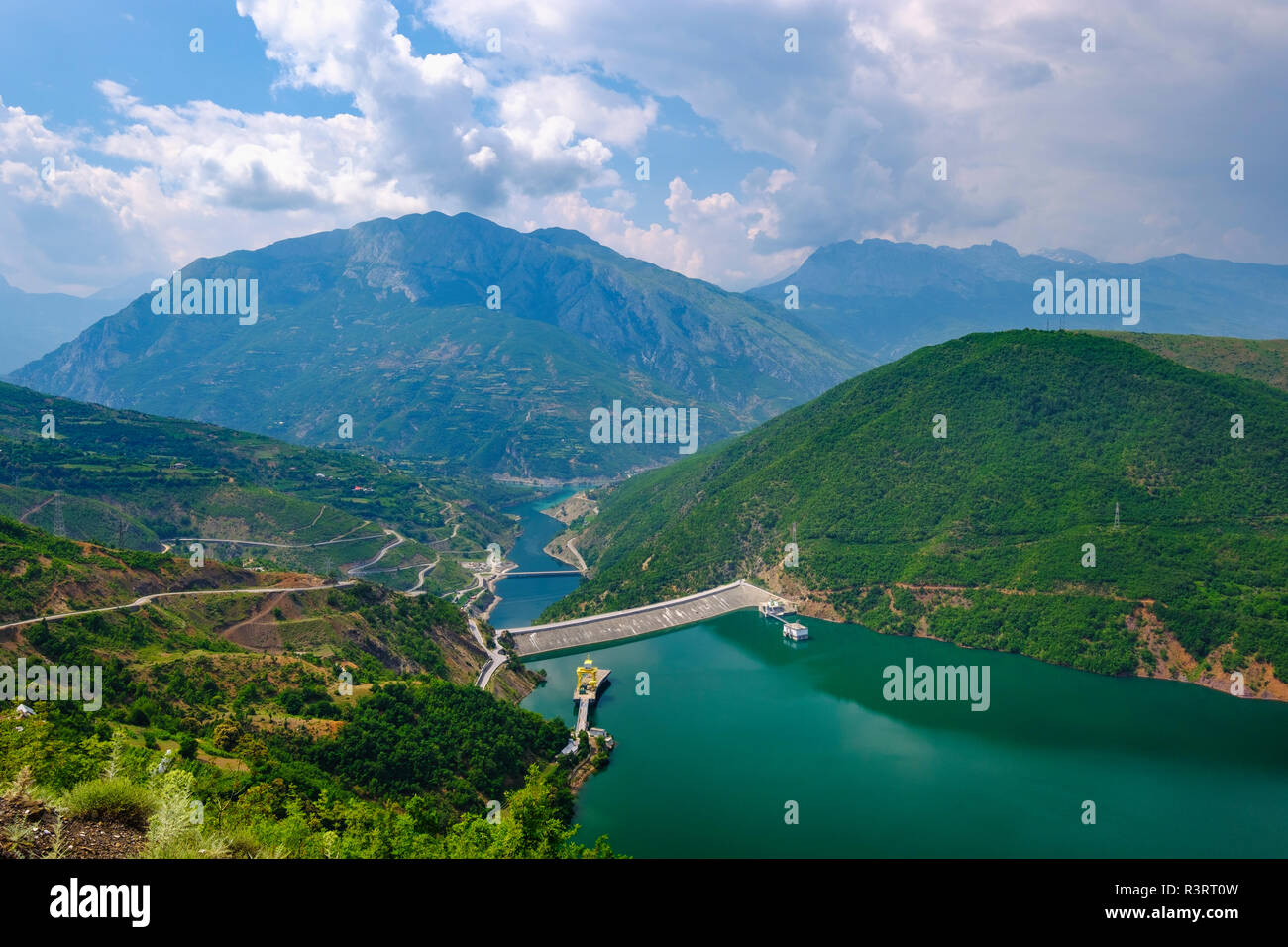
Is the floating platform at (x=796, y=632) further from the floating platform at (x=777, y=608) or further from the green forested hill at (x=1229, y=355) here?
the green forested hill at (x=1229, y=355)

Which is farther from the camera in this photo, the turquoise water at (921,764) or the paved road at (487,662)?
the paved road at (487,662)

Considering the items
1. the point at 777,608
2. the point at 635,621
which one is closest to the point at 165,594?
the point at 635,621

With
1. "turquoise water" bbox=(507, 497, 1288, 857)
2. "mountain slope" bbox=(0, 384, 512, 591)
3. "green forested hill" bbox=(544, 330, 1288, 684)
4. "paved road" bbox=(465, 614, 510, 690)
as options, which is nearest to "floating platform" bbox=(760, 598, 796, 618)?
"green forested hill" bbox=(544, 330, 1288, 684)

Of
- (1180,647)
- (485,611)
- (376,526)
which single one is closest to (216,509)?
(376,526)

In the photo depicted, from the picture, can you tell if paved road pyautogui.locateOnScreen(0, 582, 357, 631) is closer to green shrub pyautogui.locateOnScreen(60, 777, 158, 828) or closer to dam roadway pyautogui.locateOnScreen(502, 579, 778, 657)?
dam roadway pyautogui.locateOnScreen(502, 579, 778, 657)

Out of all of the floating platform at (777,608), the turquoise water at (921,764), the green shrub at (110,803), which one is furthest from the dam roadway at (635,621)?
the green shrub at (110,803)

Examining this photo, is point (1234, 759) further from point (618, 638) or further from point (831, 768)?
point (618, 638)
